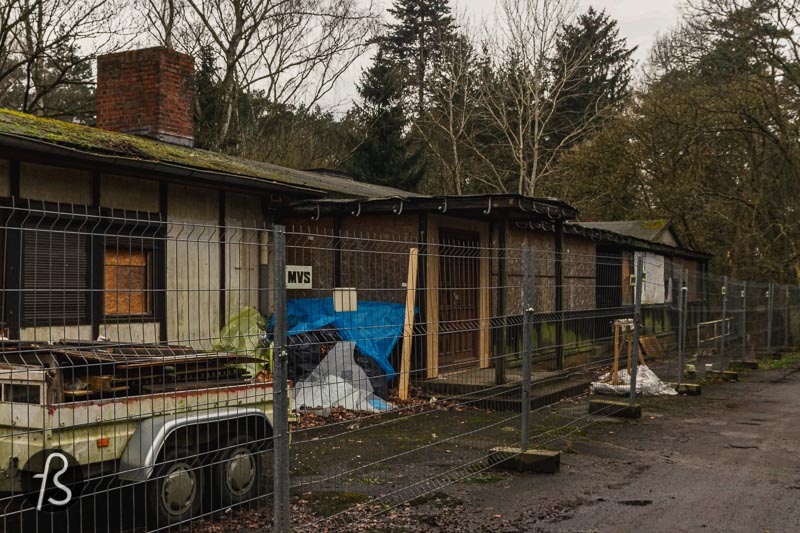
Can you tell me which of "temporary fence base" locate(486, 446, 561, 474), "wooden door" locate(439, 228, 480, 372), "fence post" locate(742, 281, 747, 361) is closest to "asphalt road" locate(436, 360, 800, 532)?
"temporary fence base" locate(486, 446, 561, 474)

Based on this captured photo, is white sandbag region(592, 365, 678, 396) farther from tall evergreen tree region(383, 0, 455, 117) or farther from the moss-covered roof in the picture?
tall evergreen tree region(383, 0, 455, 117)

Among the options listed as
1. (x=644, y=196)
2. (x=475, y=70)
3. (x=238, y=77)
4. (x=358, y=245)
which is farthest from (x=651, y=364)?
(x=475, y=70)

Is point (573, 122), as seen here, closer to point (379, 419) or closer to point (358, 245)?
point (358, 245)

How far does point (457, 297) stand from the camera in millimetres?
13273

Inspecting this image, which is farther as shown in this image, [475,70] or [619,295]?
[475,70]

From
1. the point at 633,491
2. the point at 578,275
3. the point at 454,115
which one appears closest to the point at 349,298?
the point at 633,491

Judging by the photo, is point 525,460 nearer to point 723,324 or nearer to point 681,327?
point 681,327

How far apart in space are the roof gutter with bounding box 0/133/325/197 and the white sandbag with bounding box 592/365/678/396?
217 inches

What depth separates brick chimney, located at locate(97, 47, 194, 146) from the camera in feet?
44.3

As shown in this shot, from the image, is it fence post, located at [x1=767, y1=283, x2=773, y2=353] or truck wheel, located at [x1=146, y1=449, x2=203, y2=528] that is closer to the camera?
truck wheel, located at [x1=146, y1=449, x2=203, y2=528]

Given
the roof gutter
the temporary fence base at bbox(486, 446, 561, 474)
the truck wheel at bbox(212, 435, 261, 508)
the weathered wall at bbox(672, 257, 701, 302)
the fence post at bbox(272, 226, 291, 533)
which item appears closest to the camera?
the fence post at bbox(272, 226, 291, 533)

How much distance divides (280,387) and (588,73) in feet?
119

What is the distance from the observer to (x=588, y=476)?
299 inches

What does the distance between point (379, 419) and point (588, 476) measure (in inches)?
90.4
